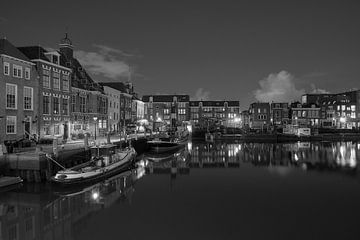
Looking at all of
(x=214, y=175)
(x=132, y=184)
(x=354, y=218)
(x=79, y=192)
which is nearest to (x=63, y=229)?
(x=79, y=192)

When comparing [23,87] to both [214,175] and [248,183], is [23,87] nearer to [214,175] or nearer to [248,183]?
[214,175]

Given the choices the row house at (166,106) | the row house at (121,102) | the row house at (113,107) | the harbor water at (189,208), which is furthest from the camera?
the row house at (166,106)

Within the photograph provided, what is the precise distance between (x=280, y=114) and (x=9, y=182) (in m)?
116

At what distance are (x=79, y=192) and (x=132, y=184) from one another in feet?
19.6

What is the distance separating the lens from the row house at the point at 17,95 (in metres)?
37.3

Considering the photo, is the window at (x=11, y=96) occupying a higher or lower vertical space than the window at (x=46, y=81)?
lower

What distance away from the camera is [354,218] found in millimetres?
20062

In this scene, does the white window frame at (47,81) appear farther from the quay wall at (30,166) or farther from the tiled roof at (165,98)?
the tiled roof at (165,98)

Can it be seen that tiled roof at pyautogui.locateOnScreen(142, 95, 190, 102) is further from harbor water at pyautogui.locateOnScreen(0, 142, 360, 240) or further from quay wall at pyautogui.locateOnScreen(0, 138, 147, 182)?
quay wall at pyautogui.locateOnScreen(0, 138, 147, 182)

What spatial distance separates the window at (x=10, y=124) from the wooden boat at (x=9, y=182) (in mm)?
12458

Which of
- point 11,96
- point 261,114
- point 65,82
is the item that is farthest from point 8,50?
point 261,114

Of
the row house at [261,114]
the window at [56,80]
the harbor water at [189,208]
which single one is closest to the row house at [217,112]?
the row house at [261,114]

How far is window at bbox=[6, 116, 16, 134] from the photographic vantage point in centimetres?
3772

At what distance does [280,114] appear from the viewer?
128000 millimetres
